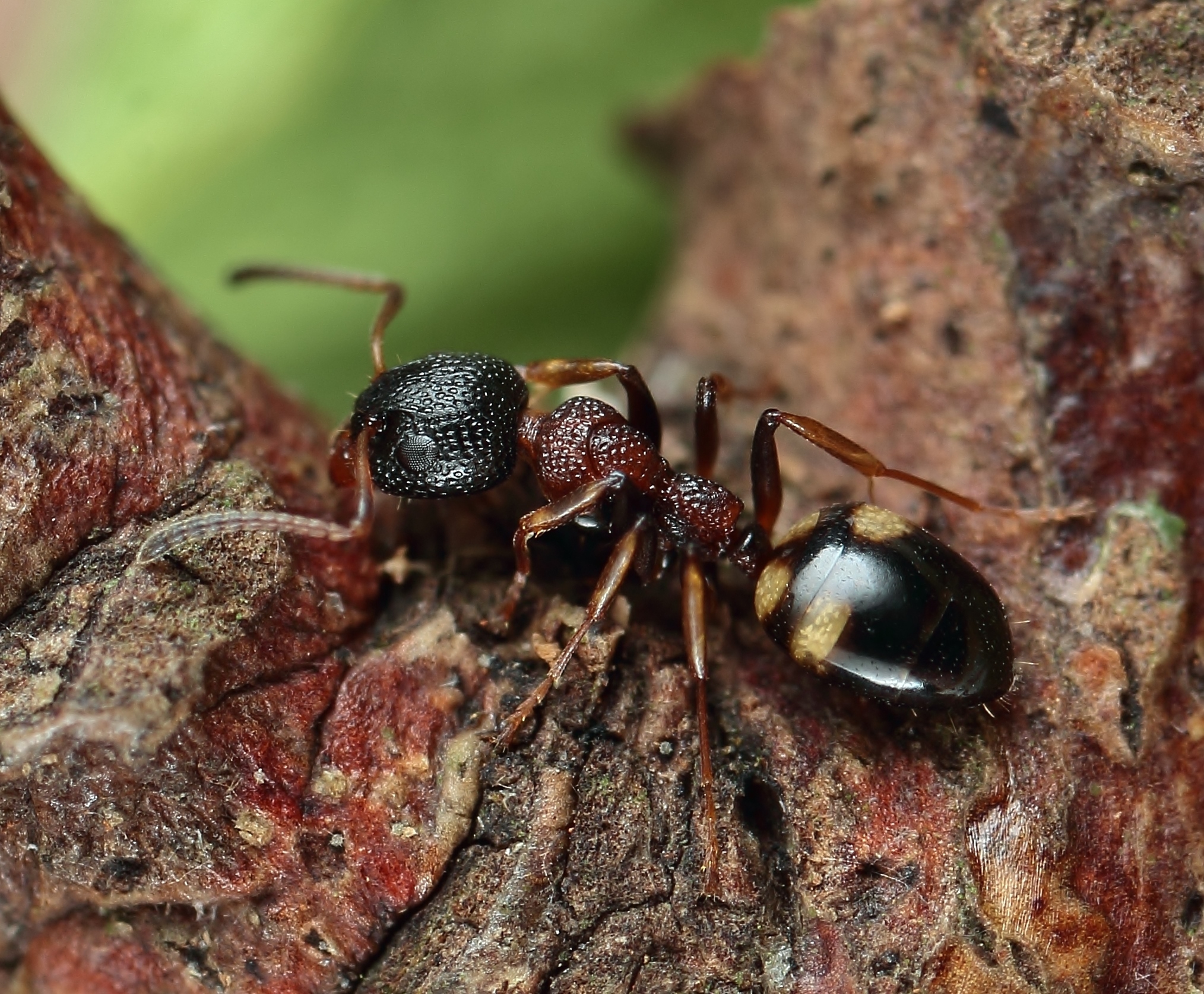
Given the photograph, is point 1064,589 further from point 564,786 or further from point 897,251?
point 564,786

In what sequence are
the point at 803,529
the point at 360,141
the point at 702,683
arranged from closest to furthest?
1. the point at 702,683
2. the point at 803,529
3. the point at 360,141

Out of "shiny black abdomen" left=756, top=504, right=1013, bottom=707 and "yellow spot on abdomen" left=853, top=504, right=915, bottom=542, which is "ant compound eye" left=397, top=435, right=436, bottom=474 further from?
"yellow spot on abdomen" left=853, top=504, right=915, bottom=542

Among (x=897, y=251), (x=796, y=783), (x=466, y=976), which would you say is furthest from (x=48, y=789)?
(x=897, y=251)

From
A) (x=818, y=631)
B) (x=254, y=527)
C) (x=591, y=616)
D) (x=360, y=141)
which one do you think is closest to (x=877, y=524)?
(x=818, y=631)

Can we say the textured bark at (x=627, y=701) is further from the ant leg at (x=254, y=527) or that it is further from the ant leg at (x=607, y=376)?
the ant leg at (x=607, y=376)

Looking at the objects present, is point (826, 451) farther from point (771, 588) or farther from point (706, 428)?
point (771, 588)

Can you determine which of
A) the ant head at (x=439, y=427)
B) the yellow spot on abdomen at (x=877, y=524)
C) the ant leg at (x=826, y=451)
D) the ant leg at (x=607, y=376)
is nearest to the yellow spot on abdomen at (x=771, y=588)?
the yellow spot on abdomen at (x=877, y=524)

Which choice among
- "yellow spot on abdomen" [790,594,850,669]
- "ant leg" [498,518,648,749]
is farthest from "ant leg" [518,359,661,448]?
"yellow spot on abdomen" [790,594,850,669]
